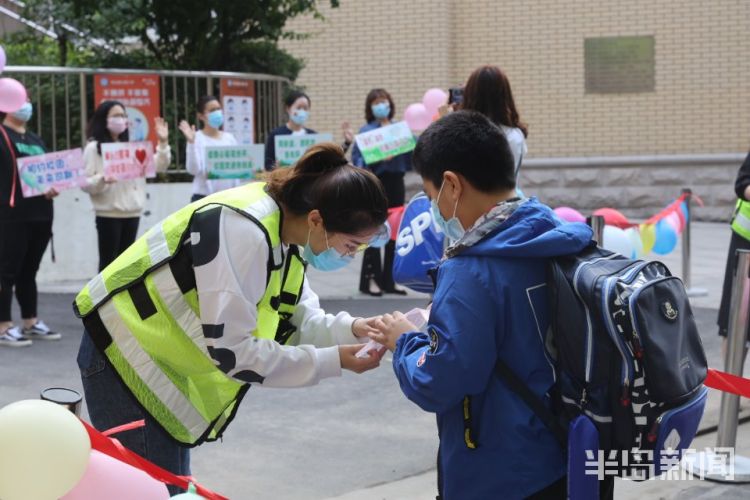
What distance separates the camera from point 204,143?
9.86 meters

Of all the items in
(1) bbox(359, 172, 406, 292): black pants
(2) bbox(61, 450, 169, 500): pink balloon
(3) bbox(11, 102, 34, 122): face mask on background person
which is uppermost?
(3) bbox(11, 102, 34, 122): face mask on background person

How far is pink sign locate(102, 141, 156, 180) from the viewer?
883 centimetres

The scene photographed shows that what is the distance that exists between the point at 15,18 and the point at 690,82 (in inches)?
396

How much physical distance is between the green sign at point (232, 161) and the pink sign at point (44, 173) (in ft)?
5.17

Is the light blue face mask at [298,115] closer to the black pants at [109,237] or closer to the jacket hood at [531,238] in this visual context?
the black pants at [109,237]

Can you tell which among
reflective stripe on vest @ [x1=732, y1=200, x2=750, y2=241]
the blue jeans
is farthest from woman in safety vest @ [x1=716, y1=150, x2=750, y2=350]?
the blue jeans

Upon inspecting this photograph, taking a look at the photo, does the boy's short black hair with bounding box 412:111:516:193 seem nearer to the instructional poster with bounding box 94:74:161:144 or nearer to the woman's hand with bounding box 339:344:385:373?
the woman's hand with bounding box 339:344:385:373

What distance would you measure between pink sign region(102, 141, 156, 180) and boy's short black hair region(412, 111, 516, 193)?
636cm

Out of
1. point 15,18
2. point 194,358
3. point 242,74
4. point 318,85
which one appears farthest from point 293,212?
point 15,18

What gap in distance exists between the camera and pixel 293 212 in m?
3.19

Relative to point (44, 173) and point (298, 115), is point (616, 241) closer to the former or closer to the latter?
point (298, 115)

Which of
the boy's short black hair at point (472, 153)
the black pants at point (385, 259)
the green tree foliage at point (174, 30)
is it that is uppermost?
the green tree foliage at point (174, 30)

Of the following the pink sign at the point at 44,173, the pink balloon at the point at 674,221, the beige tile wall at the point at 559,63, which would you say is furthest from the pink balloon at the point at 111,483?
the beige tile wall at the point at 559,63

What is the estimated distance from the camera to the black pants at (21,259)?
25.9 ft
